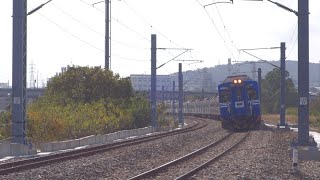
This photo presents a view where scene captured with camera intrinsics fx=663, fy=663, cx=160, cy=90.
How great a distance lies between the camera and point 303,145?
87.8 ft

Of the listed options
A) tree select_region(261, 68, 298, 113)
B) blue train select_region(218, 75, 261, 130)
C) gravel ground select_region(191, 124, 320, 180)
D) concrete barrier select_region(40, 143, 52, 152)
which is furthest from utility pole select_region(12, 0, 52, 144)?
tree select_region(261, 68, 298, 113)

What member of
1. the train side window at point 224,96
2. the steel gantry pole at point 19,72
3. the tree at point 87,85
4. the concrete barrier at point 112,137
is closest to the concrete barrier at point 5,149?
the steel gantry pole at point 19,72

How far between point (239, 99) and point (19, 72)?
832 inches

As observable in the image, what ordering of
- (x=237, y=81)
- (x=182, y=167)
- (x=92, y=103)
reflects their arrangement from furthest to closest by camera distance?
(x=92, y=103), (x=237, y=81), (x=182, y=167)

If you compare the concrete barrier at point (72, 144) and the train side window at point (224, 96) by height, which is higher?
the train side window at point (224, 96)

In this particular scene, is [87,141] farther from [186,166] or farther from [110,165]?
[186,166]

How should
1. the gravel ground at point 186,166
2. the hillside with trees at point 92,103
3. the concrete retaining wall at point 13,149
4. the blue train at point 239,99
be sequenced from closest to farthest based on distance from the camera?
the gravel ground at point 186,166 → the concrete retaining wall at point 13,149 → the hillside with trees at point 92,103 → the blue train at point 239,99

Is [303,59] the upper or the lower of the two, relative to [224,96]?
upper

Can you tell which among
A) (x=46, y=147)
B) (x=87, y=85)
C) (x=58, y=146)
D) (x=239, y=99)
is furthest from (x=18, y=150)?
(x=87, y=85)

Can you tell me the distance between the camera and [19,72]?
28672 millimetres

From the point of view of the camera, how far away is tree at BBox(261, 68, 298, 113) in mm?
126319

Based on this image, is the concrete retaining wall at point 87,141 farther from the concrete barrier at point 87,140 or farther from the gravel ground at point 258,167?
the gravel ground at point 258,167

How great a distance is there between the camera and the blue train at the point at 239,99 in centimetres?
4591

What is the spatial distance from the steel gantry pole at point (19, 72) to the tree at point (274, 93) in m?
98.0
